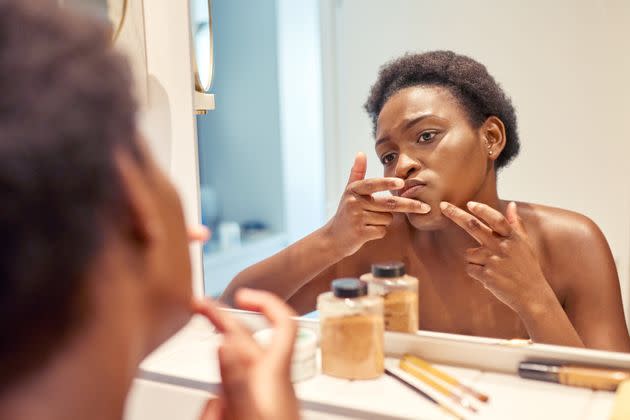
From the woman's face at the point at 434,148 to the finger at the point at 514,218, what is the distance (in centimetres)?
3

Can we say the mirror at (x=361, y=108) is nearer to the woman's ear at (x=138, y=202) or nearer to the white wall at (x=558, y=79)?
the white wall at (x=558, y=79)

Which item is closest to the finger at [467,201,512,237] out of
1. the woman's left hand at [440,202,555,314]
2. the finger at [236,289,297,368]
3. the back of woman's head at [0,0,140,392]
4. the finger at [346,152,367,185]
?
the woman's left hand at [440,202,555,314]

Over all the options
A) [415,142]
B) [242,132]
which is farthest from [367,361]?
[242,132]

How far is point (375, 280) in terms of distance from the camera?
53 cm

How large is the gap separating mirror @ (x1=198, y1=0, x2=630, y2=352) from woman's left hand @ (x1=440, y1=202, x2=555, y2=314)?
2 centimetres

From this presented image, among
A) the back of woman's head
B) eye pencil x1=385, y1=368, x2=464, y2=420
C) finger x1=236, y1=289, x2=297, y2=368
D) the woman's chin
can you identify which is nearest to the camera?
the back of woman's head

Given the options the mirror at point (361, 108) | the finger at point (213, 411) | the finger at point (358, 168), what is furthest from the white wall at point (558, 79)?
the finger at point (213, 411)

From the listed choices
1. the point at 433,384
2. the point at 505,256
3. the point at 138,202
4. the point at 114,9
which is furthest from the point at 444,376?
the point at 114,9

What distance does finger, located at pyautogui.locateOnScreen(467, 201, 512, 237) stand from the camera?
520mm

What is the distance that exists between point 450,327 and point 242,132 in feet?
1.03

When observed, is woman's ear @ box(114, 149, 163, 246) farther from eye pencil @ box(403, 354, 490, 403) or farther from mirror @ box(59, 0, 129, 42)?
mirror @ box(59, 0, 129, 42)

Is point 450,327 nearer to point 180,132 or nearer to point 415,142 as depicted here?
point 415,142

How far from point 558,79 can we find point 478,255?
17cm

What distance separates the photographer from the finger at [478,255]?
0.53 meters
